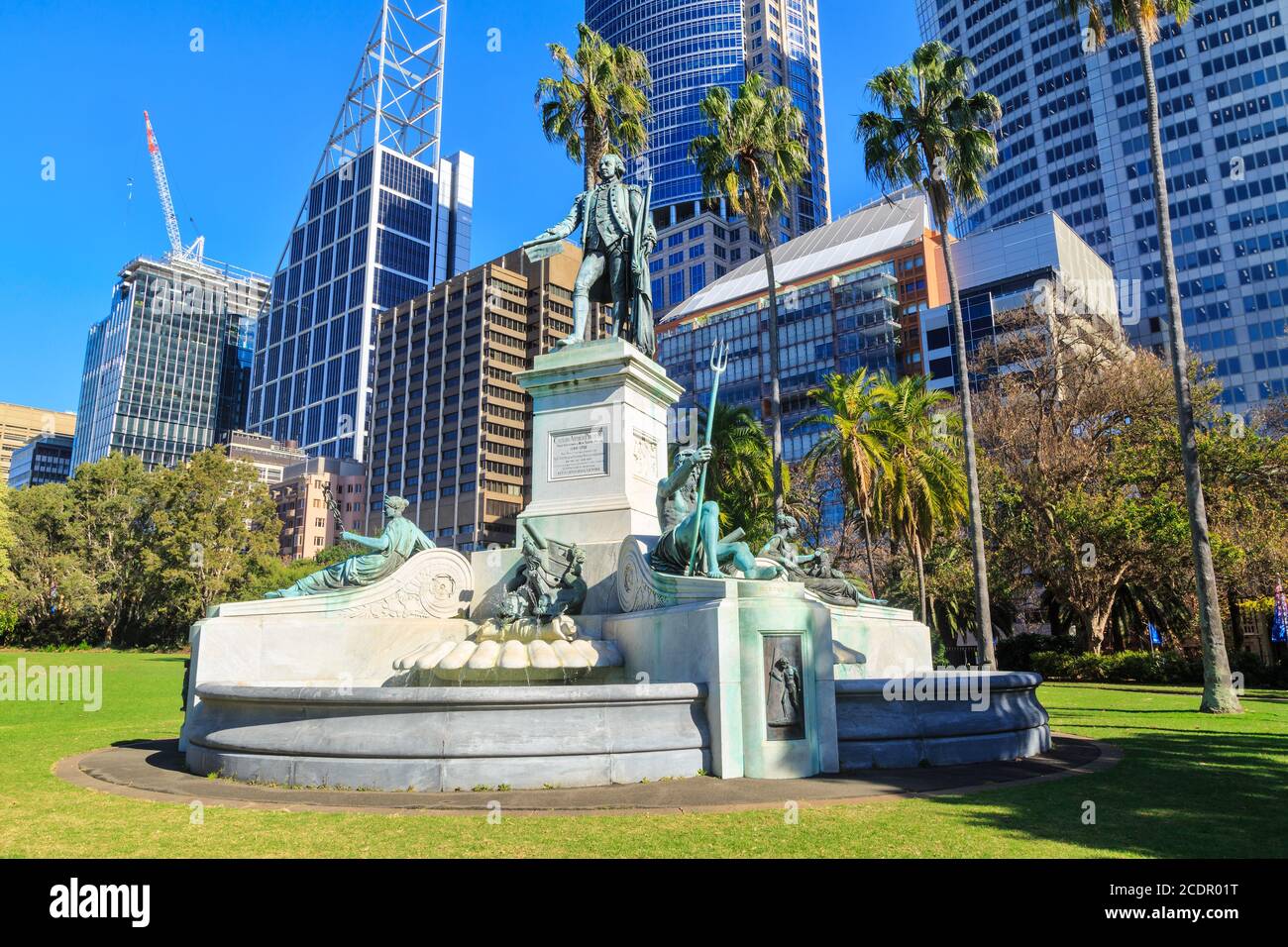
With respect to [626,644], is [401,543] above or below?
above

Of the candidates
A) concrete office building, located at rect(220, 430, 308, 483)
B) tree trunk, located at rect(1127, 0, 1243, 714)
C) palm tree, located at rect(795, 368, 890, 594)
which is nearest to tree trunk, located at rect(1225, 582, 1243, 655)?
palm tree, located at rect(795, 368, 890, 594)

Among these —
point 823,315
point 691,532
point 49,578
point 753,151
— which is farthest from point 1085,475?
point 823,315

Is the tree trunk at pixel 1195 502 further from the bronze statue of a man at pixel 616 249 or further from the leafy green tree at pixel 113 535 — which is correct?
the leafy green tree at pixel 113 535

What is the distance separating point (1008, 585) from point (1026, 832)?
35.3 metres

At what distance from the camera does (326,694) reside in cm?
828

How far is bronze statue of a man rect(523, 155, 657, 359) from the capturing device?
14430 mm

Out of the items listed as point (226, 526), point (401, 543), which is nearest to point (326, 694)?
point (401, 543)

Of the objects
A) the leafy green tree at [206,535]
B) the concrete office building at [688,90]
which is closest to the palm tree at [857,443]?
the leafy green tree at [206,535]

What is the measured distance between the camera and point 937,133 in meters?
26.7

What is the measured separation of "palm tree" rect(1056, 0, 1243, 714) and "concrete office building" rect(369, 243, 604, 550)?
11735cm

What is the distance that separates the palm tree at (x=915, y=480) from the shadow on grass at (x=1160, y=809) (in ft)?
66.3

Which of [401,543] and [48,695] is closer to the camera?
[401,543]

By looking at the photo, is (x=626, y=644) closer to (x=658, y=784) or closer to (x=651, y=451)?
(x=658, y=784)

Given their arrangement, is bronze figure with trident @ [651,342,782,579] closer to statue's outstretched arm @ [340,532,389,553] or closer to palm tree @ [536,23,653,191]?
statue's outstretched arm @ [340,532,389,553]
